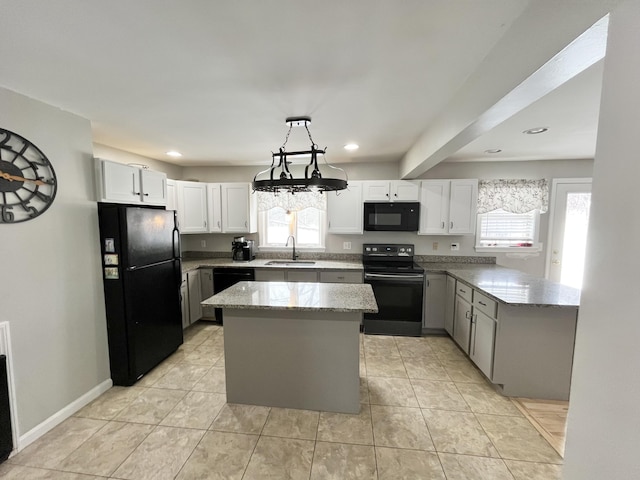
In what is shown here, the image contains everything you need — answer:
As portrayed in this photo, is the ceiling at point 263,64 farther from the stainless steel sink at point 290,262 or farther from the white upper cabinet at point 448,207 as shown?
the stainless steel sink at point 290,262

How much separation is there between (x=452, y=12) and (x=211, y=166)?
403 cm

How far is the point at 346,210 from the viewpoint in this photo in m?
3.92

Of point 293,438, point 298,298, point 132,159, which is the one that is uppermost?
point 132,159

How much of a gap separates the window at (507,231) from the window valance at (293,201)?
7.65 ft

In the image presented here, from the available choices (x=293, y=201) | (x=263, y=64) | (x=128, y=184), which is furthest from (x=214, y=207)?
(x=263, y=64)

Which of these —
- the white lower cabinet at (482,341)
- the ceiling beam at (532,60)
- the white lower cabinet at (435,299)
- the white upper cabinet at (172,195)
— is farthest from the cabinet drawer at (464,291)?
the white upper cabinet at (172,195)

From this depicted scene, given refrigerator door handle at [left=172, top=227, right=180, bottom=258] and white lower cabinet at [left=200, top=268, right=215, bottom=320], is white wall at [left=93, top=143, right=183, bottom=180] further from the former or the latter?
white lower cabinet at [left=200, top=268, right=215, bottom=320]

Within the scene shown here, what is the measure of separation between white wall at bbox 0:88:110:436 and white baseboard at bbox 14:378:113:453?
3 cm

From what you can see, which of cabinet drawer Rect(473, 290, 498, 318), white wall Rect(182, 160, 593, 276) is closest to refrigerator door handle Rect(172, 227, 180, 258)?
white wall Rect(182, 160, 593, 276)

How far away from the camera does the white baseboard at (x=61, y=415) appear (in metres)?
1.86

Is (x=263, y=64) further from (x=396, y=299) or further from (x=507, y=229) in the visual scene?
(x=507, y=229)

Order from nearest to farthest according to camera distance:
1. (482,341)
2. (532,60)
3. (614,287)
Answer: (614,287), (532,60), (482,341)

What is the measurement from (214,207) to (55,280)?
2254 millimetres

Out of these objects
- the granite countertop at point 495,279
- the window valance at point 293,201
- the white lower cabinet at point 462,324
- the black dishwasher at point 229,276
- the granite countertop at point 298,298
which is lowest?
the white lower cabinet at point 462,324
